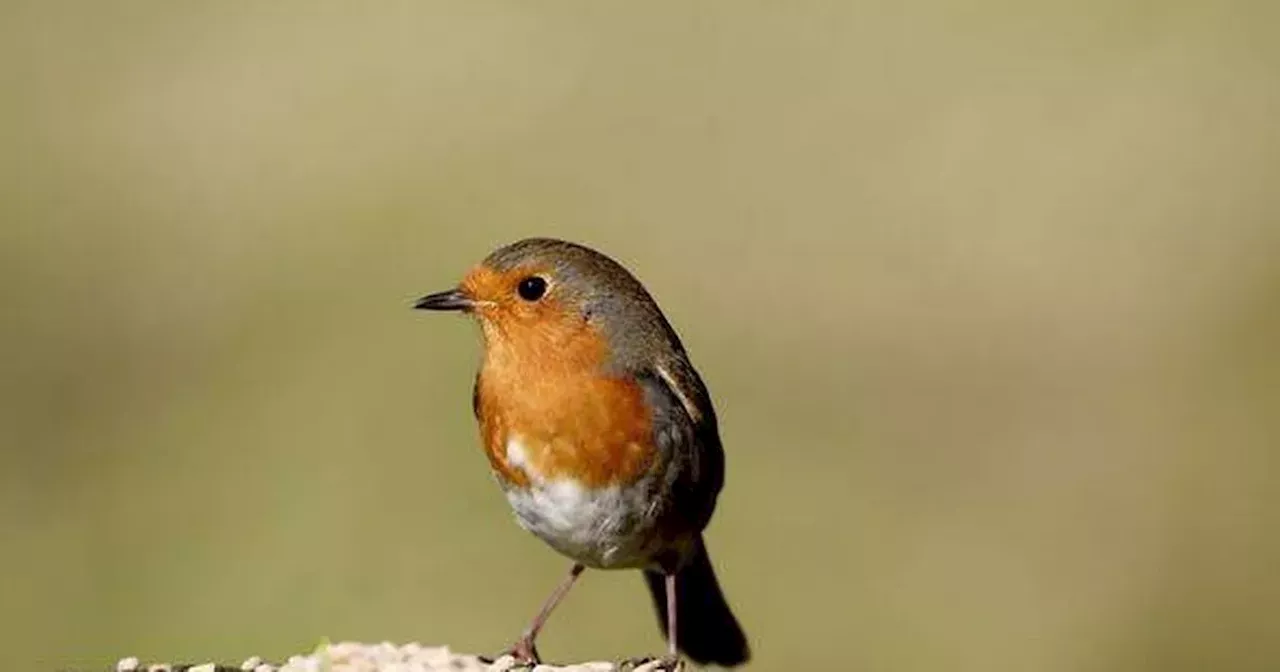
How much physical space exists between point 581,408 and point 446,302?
13.2 inches

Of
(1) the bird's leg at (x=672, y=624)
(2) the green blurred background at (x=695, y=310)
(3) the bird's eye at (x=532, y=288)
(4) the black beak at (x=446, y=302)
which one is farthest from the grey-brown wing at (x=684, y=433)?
(2) the green blurred background at (x=695, y=310)

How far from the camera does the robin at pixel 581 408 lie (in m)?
5.20

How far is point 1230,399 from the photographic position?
11.1 m

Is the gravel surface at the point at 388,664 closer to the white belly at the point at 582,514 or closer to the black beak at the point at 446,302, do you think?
the white belly at the point at 582,514

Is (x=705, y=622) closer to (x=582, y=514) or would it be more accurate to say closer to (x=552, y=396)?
(x=582, y=514)

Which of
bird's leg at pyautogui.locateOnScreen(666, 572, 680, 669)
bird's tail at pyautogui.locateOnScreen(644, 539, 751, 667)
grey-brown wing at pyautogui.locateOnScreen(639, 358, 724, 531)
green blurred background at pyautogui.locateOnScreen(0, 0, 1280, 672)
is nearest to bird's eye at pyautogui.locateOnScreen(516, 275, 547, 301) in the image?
grey-brown wing at pyautogui.locateOnScreen(639, 358, 724, 531)

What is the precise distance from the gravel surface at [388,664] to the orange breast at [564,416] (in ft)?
1.30

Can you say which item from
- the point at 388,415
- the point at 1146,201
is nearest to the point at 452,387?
the point at 388,415

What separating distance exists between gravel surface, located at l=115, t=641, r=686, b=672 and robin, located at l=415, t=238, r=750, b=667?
0.22 m

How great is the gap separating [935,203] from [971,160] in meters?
0.50

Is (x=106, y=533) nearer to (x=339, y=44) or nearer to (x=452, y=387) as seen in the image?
(x=452, y=387)

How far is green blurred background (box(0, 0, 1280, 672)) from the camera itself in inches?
380

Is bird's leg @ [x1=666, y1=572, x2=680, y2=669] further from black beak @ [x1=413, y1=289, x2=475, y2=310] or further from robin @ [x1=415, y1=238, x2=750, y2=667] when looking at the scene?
black beak @ [x1=413, y1=289, x2=475, y2=310]

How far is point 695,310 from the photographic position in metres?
11.9
